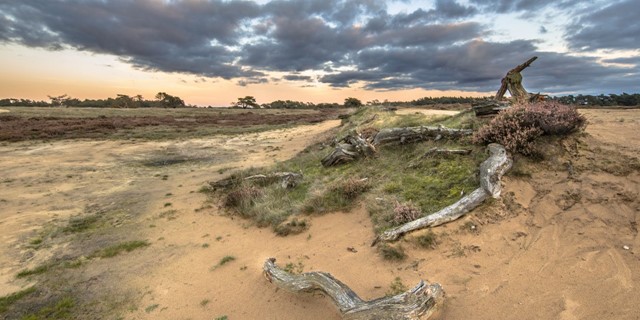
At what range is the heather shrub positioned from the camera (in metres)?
8.80

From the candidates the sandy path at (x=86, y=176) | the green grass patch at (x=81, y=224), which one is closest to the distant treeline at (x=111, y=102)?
the sandy path at (x=86, y=176)

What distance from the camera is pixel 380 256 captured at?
6.82 m

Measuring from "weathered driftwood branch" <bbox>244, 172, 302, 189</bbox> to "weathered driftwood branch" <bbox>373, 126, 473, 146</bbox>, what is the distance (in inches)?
141

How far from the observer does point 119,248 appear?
9.06m

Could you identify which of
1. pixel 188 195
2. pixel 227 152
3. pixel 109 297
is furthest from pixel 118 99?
pixel 109 297

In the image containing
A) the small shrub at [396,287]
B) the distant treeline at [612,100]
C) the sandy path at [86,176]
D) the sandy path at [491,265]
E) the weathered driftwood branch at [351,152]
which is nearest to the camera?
the sandy path at [491,265]

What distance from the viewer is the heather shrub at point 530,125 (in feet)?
28.9

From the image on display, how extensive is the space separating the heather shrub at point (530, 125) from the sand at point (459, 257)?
1.95 ft

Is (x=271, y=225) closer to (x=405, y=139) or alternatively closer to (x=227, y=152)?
(x=405, y=139)

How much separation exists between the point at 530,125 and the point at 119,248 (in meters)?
11.7

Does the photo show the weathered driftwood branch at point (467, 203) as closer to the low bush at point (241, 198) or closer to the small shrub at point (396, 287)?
the small shrub at point (396, 287)

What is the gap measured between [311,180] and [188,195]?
5.14 meters

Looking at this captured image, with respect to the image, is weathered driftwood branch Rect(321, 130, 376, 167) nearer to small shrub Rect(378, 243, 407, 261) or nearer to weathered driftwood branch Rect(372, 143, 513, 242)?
weathered driftwood branch Rect(372, 143, 513, 242)

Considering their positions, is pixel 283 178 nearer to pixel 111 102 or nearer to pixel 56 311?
pixel 56 311
